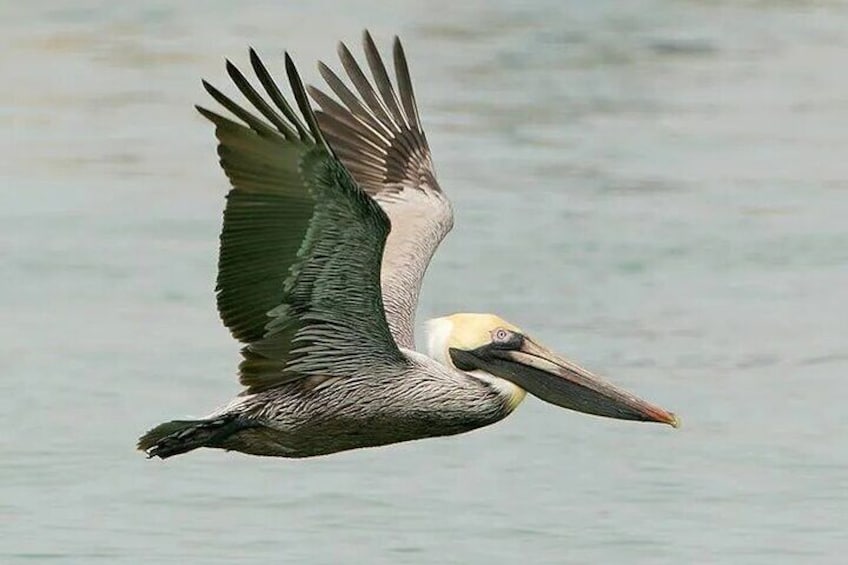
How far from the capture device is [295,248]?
23.2 feet

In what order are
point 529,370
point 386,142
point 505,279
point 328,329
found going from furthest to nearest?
1. point 505,279
2. point 386,142
3. point 529,370
4. point 328,329

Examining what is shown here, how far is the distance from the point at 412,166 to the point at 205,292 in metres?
3.07

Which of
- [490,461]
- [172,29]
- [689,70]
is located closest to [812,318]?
[490,461]

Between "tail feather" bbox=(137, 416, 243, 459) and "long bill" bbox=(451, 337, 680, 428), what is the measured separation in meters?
0.91

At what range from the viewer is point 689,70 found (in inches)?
683

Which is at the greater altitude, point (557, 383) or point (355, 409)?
point (557, 383)

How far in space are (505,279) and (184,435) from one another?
15.9 feet

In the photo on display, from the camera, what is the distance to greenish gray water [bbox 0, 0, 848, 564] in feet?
30.5

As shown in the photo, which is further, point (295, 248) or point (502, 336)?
point (502, 336)

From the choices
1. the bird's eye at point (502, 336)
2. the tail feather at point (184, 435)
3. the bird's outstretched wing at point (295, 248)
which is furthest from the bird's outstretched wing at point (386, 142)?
the tail feather at point (184, 435)

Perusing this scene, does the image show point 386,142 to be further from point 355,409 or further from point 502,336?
point 355,409

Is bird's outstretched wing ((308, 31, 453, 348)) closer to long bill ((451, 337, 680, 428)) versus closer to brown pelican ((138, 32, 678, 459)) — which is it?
brown pelican ((138, 32, 678, 459))

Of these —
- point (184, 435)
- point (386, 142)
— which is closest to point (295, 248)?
point (184, 435)

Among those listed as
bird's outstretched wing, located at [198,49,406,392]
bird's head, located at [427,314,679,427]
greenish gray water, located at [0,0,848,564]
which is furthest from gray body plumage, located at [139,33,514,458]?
greenish gray water, located at [0,0,848,564]
